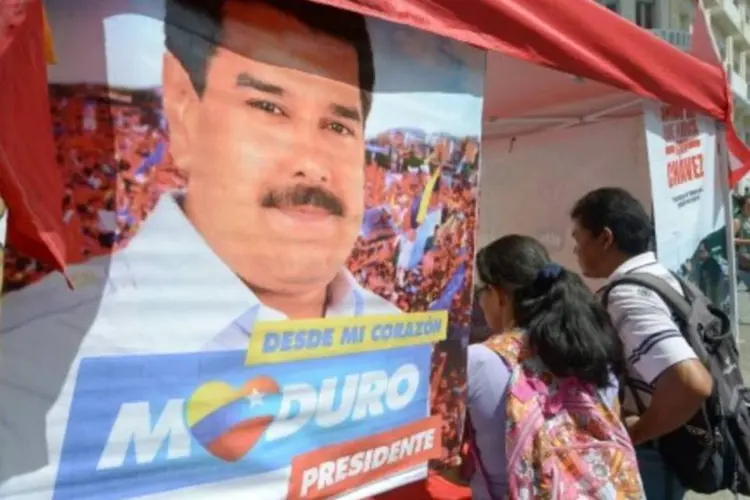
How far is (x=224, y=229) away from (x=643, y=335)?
1.34 metres

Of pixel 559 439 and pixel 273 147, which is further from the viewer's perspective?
pixel 559 439

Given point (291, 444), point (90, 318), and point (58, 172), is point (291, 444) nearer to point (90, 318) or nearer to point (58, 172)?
point (90, 318)

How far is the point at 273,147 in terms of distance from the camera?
1.59 m

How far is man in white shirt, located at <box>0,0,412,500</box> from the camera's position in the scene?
1.27 m

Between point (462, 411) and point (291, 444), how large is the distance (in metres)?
0.57

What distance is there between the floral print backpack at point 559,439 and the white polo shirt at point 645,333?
13.7 inches

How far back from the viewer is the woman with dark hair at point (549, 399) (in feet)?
6.23

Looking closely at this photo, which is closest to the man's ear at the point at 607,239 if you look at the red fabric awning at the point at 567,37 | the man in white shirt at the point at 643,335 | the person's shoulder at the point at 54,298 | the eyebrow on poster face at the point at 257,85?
the man in white shirt at the point at 643,335

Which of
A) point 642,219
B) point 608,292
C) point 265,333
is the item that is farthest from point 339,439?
point 642,219

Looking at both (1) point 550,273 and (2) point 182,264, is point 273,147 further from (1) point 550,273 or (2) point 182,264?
(1) point 550,273

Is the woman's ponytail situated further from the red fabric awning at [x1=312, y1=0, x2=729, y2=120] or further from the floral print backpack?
the red fabric awning at [x1=312, y1=0, x2=729, y2=120]

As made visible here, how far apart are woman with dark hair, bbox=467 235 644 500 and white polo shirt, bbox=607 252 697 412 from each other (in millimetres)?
247

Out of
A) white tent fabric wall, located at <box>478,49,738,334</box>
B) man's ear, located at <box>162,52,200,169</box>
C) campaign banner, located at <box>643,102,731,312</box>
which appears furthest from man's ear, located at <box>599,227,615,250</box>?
man's ear, located at <box>162,52,200,169</box>


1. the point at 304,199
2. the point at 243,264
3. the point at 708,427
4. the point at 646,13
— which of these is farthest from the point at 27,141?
the point at 646,13
